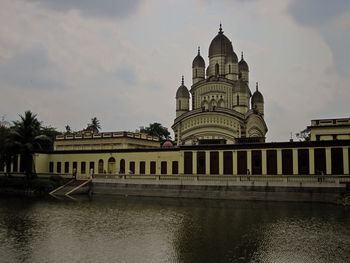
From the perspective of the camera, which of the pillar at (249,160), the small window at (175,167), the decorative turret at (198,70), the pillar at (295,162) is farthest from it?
the decorative turret at (198,70)

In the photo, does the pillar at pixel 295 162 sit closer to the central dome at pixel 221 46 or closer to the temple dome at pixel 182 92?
the central dome at pixel 221 46

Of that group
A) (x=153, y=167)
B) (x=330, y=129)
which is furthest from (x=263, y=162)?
(x=153, y=167)

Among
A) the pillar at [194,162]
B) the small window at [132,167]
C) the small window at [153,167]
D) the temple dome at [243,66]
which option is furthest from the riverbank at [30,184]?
the temple dome at [243,66]

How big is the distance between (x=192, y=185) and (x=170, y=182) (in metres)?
2.51

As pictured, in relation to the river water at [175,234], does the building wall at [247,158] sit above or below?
above

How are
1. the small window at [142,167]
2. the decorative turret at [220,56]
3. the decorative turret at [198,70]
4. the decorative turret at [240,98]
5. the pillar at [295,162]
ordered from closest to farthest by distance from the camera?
the pillar at [295,162]
the small window at [142,167]
the decorative turret at [240,98]
the decorative turret at [220,56]
the decorative turret at [198,70]

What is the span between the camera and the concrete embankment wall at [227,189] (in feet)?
108

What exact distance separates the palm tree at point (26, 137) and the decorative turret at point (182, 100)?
21.6 m

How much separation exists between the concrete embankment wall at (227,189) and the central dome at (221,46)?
28.1 metres

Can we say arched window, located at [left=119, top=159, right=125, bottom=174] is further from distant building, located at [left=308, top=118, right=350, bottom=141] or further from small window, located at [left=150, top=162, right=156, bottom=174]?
distant building, located at [left=308, top=118, right=350, bottom=141]

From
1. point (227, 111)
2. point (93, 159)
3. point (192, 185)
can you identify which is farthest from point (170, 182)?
point (227, 111)

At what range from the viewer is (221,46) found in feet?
201

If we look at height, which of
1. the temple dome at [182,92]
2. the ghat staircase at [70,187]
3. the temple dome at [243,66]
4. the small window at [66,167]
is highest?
the temple dome at [243,66]

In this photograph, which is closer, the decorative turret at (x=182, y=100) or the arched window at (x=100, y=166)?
the arched window at (x=100, y=166)
